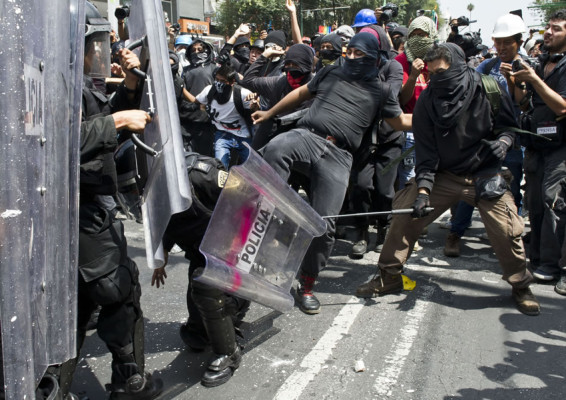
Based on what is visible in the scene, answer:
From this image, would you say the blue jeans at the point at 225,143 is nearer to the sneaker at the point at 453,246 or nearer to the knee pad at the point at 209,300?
the sneaker at the point at 453,246

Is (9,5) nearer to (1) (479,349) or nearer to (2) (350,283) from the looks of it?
(1) (479,349)

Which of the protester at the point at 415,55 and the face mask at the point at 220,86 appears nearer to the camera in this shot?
the protester at the point at 415,55

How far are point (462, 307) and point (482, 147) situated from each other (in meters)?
1.14

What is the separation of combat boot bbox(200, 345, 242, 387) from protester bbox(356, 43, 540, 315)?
1.45 m

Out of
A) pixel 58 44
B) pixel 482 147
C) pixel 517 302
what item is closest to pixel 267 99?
pixel 482 147

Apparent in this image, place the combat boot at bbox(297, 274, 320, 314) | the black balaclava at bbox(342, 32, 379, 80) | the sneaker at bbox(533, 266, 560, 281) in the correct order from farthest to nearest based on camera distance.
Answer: the sneaker at bbox(533, 266, 560, 281), the black balaclava at bbox(342, 32, 379, 80), the combat boot at bbox(297, 274, 320, 314)

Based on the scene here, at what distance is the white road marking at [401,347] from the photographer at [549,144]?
1082 mm

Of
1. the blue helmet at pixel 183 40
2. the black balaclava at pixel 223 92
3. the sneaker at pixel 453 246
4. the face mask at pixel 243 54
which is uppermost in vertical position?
the blue helmet at pixel 183 40

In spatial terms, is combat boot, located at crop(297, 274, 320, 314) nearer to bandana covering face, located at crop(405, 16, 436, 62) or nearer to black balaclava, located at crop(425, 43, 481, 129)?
black balaclava, located at crop(425, 43, 481, 129)

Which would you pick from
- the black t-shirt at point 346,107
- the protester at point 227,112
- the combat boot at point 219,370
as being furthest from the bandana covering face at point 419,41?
the combat boot at point 219,370

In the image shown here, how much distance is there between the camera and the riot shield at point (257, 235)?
2.26 m

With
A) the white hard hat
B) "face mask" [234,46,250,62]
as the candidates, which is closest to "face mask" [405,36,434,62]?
the white hard hat

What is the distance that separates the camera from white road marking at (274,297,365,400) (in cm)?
267

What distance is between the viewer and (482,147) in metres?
3.55
